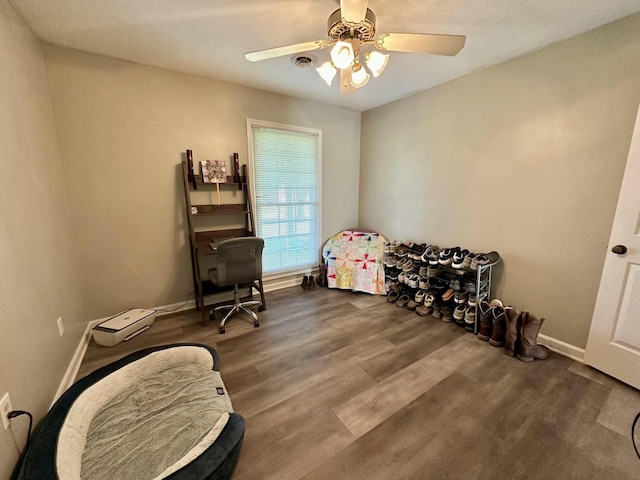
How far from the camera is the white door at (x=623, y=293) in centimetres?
166

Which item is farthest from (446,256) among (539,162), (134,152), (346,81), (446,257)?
(134,152)

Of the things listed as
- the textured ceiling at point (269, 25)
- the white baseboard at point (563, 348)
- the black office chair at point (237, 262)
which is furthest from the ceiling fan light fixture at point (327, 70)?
the white baseboard at point (563, 348)

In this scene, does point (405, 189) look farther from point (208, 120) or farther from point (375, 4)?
point (208, 120)

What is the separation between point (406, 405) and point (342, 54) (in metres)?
2.08

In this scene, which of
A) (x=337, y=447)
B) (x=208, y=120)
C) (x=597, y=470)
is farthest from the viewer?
(x=208, y=120)

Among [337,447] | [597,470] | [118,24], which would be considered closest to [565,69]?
[597,470]

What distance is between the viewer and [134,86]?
91.5 inches

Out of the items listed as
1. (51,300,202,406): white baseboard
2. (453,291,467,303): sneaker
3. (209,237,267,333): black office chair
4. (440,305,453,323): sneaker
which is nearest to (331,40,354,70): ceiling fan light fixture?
(209,237,267,333): black office chair

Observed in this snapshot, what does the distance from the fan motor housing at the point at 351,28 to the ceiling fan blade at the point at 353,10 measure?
2.5 inches

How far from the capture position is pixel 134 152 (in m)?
2.40

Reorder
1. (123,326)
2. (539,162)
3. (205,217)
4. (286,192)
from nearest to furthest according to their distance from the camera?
(539,162) < (123,326) < (205,217) < (286,192)

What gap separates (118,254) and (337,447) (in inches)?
99.0

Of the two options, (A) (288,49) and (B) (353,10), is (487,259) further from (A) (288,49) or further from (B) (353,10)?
(A) (288,49)

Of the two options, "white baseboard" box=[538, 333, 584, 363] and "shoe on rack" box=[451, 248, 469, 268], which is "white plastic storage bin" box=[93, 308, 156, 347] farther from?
"white baseboard" box=[538, 333, 584, 363]
